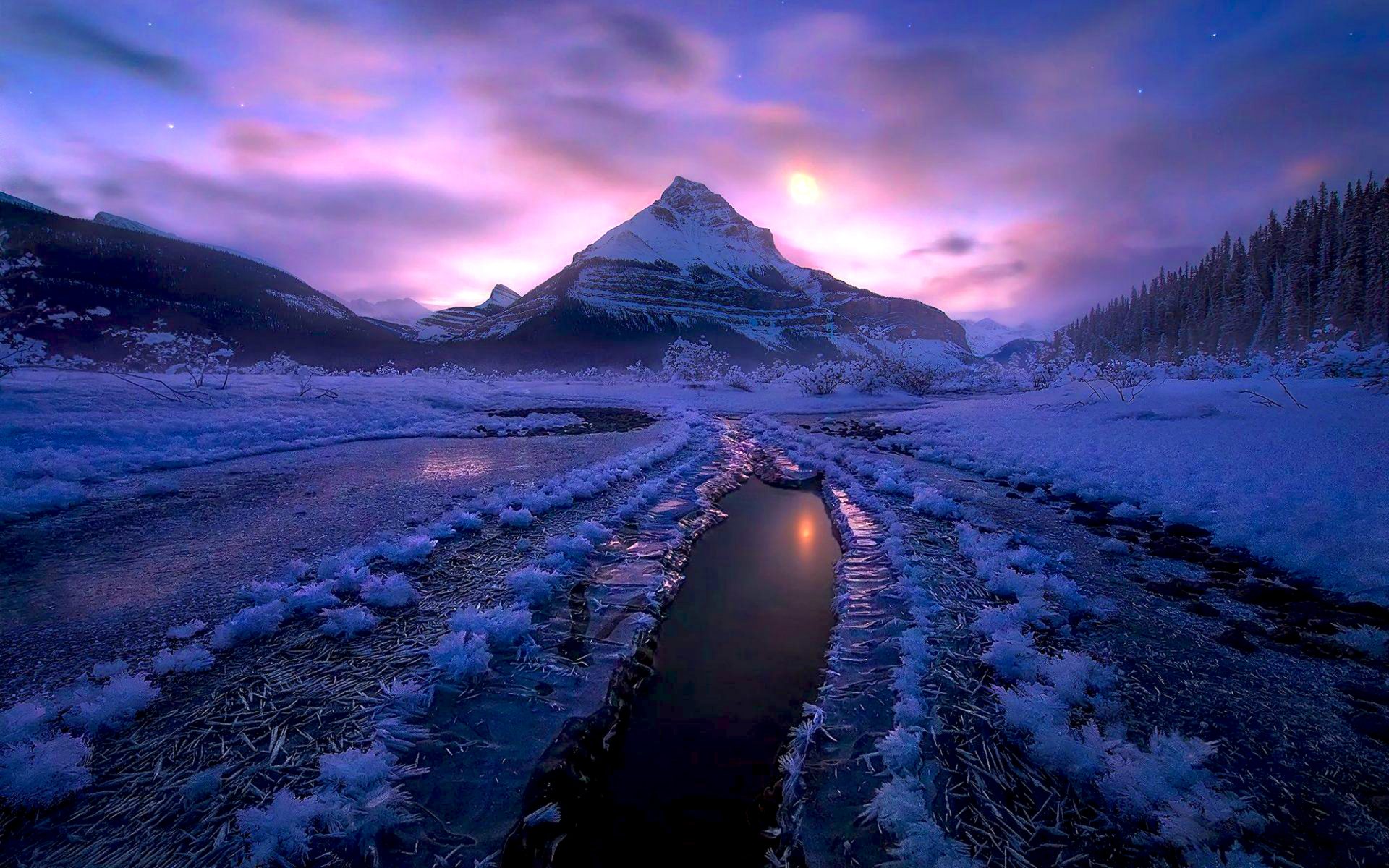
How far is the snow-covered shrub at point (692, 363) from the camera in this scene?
56.6m

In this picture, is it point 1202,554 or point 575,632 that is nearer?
point 575,632

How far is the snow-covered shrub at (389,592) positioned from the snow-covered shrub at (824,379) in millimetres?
33216

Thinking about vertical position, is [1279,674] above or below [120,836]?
above

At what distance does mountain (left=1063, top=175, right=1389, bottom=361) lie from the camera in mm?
40906

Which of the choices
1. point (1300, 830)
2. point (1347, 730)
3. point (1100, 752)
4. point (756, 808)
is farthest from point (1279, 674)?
point (756, 808)

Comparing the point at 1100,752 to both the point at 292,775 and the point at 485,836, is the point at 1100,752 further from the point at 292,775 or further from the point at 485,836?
the point at 292,775

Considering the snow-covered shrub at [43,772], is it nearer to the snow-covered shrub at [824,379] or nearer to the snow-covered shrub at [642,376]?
the snow-covered shrub at [824,379]

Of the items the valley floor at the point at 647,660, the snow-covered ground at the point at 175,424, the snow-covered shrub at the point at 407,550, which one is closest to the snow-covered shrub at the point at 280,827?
the valley floor at the point at 647,660

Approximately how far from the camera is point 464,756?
2986 millimetres

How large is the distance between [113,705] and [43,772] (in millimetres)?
625

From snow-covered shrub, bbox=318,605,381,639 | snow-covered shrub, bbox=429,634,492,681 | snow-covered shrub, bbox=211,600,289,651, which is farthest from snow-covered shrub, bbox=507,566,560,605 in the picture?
snow-covered shrub, bbox=211,600,289,651

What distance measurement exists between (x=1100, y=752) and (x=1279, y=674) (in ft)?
6.94

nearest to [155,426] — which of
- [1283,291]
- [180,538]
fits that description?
[180,538]

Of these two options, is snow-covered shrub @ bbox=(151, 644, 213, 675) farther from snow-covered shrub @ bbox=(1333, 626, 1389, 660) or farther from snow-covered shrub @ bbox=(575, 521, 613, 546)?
snow-covered shrub @ bbox=(1333, 626, 1389, 660)
